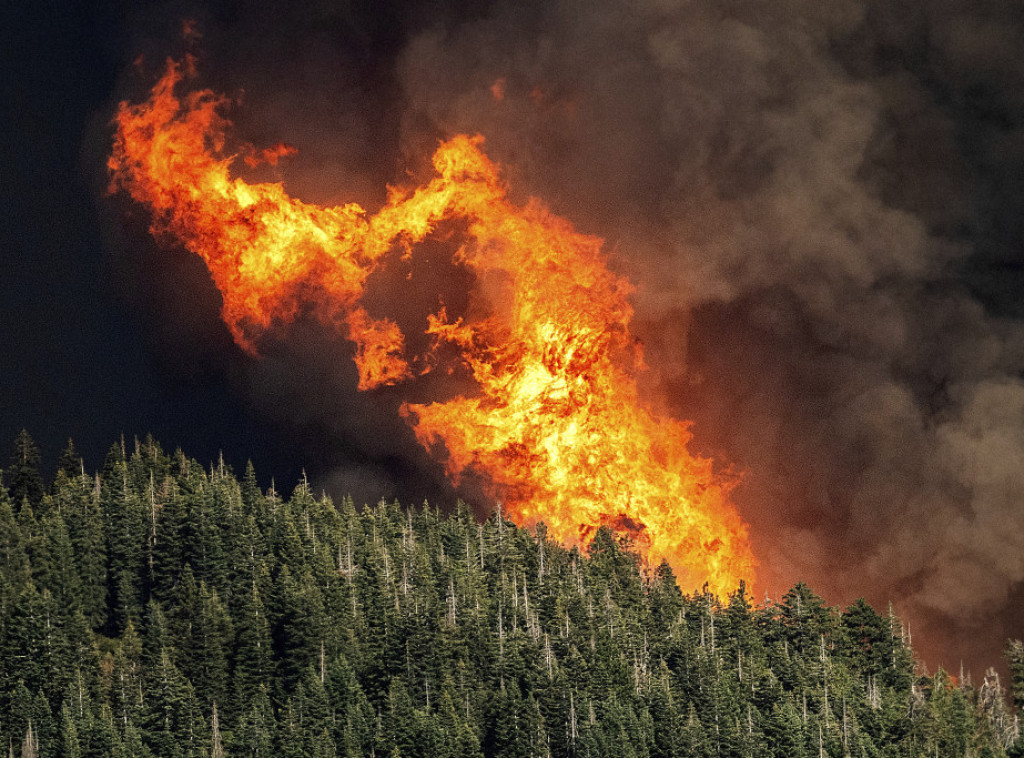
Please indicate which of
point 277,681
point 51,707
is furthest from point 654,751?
point 51,707

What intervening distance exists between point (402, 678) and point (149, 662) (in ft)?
71.0

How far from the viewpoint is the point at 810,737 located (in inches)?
7702

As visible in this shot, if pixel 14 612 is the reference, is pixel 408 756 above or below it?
below

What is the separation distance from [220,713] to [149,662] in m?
8.37

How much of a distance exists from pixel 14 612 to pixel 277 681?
23.3 meters

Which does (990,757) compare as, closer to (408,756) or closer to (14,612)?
(408,756)

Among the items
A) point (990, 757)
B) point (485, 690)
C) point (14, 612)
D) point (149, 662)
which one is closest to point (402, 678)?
point (485, 690)

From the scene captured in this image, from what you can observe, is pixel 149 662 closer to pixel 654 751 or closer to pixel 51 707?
pixel 51 707

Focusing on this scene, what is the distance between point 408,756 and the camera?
620 ft

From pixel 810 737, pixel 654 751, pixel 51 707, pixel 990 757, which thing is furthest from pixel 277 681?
pixel 990 757

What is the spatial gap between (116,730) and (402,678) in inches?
977

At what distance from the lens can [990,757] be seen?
19762cm

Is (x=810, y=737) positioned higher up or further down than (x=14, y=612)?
further down

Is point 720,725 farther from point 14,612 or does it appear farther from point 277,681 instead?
point 14,612
